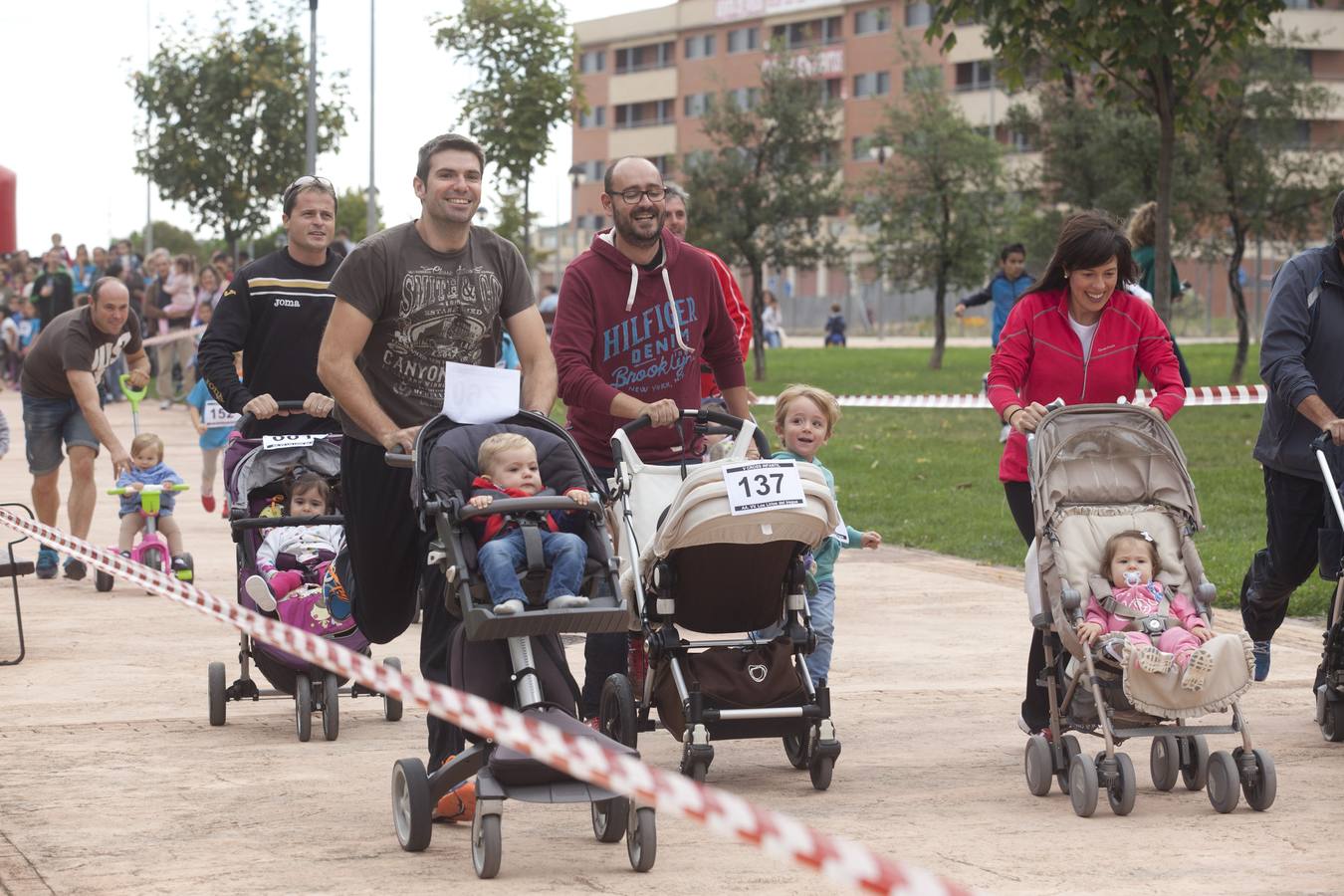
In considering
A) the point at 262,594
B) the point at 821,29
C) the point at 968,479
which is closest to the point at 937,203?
the point at 968,479

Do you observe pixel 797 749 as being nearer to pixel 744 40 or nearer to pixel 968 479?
pixel 968 479

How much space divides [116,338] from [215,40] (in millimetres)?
25756

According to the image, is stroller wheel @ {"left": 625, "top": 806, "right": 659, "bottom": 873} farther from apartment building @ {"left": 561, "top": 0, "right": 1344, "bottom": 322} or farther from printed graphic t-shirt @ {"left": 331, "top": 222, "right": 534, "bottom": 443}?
apartment building @ {"left": 561, "top": 0, "right": 1344, "bottom": 322}

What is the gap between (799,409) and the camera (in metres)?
7.24

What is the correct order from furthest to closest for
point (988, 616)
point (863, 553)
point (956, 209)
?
point (956, 209), point (863, 553), point (988, 616)

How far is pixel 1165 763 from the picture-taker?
6.48 m

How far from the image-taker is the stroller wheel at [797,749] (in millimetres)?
6773

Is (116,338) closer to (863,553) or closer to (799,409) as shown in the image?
(863,553)

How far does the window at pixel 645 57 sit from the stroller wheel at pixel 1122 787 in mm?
90986

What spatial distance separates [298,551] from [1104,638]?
3.23 meters

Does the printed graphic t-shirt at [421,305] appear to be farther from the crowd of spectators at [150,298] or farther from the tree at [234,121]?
the tree at [234,121]

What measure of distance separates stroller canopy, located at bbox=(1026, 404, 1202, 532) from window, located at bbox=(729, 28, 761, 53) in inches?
3303

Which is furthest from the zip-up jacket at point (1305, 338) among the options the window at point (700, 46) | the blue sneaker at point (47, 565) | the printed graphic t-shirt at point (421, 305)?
the window at point (700, 46)

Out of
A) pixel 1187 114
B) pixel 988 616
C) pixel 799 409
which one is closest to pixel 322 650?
pixel 799 409
